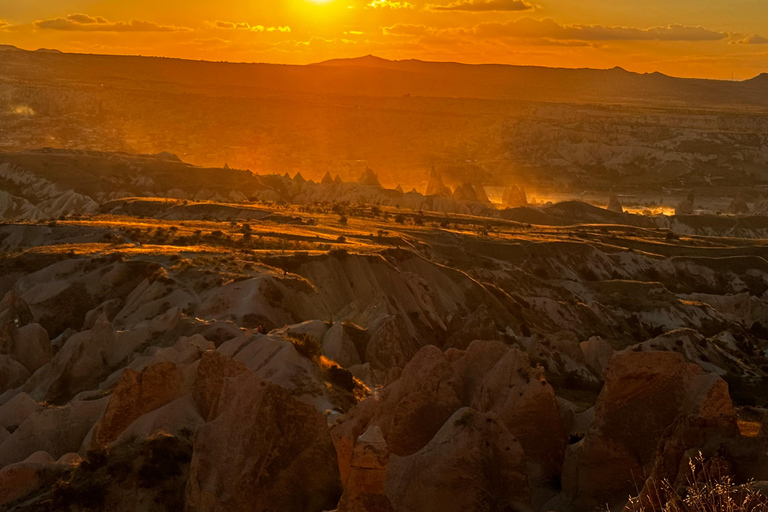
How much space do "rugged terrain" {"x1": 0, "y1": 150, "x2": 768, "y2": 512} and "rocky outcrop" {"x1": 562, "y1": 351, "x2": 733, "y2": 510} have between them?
0.17 feet

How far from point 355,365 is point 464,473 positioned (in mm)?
16765

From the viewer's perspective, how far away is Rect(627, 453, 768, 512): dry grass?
48.7 feet

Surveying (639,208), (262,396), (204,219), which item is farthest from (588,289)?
(639,208)

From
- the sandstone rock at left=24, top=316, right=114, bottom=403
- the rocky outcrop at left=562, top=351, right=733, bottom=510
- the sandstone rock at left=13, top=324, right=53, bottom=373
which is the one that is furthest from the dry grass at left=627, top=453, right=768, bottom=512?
the sandstone rock at left=13, top=324, right=53, bottom=373

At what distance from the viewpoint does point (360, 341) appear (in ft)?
148

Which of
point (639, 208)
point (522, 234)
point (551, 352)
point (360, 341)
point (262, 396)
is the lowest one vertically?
point (639, 208)

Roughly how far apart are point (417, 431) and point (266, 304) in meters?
24.9

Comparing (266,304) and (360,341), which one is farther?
(266,304)

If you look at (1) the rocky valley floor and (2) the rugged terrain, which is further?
(2) the rugged terrain

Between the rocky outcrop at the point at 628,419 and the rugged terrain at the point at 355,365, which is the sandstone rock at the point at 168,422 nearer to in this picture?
the rugged terrain at the point at 355,365

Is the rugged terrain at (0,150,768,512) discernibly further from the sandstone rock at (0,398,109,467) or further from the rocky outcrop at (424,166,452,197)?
the rocky outcrop at (424,166,452,197)

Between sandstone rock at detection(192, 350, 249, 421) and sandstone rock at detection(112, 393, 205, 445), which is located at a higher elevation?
sandstone rock at detection(192, 350, 249, 421)

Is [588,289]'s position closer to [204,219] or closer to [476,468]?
[204,219]

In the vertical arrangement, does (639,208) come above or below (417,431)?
below
